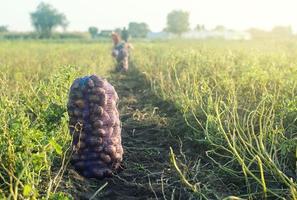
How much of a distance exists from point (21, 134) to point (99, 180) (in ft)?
3.06

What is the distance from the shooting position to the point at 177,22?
287 ft

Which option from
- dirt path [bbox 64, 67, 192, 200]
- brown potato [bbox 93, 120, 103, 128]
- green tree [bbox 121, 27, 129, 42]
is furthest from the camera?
green tree [bbox 121, 27, 129, 42]

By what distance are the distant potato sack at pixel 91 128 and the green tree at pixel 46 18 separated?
77579 mm

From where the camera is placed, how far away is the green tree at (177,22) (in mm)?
84625

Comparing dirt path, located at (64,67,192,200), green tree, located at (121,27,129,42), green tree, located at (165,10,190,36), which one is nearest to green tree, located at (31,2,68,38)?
green tree, located at (165,10,190,36)

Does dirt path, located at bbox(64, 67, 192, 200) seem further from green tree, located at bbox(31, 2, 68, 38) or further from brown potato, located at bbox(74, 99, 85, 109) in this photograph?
green tree, located at bbox(31, 2, 68, 38)

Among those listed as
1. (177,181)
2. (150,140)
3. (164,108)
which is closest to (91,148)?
(177,181)

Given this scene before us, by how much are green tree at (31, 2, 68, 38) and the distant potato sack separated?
3054 inches

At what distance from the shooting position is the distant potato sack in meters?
3.73

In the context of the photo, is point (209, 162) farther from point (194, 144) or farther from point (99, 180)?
point (99, 180)

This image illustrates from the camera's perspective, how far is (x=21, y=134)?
301cm

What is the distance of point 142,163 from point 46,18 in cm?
8050

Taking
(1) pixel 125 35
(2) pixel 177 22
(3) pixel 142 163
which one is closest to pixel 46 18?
(2) pixel 177 22

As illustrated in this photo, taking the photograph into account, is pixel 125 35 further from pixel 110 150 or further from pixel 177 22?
pixel 177 22
